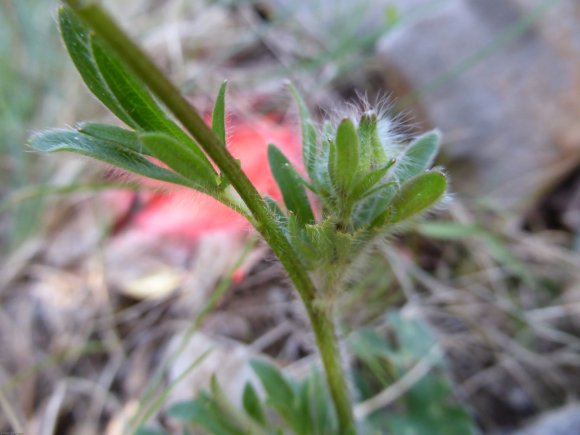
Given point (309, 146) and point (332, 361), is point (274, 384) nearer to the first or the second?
point (332, 361)

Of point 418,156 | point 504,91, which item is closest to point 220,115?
point 418,156

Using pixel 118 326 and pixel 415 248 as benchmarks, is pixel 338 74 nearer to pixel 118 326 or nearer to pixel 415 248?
pixel 415 248

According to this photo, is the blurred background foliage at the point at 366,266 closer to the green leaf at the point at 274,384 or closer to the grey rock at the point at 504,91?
the grey rock at the point at 504,91

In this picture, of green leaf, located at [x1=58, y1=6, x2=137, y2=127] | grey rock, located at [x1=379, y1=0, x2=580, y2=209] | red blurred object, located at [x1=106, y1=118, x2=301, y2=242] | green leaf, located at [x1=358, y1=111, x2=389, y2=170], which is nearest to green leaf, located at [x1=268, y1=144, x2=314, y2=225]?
green leaf, located at [x1=358, y1=111, x2=389, y2=170]

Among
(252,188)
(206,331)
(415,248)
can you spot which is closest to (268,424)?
(252,188)

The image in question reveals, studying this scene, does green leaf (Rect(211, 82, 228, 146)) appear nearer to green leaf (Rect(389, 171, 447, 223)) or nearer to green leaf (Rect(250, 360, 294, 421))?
green leaf (Rect(389, 171, 447, 223))

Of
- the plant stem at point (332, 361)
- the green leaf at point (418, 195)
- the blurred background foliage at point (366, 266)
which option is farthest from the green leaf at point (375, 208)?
the blurred background foliage at point (366, 266)
